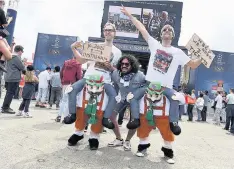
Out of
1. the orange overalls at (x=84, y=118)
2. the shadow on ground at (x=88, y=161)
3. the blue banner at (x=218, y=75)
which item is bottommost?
the shadow on ground at (x=88, y=161)

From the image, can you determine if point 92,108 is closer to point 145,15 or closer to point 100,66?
point 100,66

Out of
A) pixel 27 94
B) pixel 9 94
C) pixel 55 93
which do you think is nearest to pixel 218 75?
pixel 55 93

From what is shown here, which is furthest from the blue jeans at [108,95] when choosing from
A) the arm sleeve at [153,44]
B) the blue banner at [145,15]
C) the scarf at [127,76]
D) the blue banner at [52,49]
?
the blue banner at [52,49]

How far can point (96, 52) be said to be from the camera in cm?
364

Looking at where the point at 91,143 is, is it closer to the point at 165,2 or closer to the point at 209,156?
the point at 209,156

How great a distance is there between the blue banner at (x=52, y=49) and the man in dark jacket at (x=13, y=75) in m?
15.5

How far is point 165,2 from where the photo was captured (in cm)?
1883

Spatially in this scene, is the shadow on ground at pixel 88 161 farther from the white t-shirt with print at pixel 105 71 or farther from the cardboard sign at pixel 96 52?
the cardboard sign at pixel 96 52

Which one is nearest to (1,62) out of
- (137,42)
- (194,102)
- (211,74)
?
(194,102)

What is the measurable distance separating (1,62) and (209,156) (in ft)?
10.2

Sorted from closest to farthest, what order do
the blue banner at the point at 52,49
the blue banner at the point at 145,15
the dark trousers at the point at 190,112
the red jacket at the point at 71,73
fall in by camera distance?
1. the red jacket at the point at 71,73
2. the dark trousers at the point at 190,112
3. the blue banner at the point at 145,15
4. the blue banner at the point at 52,49

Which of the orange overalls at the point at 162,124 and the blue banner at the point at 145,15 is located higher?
the blue banner at the point at 145,15

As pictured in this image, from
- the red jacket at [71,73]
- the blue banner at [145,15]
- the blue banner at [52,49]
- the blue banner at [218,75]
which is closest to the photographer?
the red jacket at [71,73]

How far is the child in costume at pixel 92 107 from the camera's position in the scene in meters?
3.51
